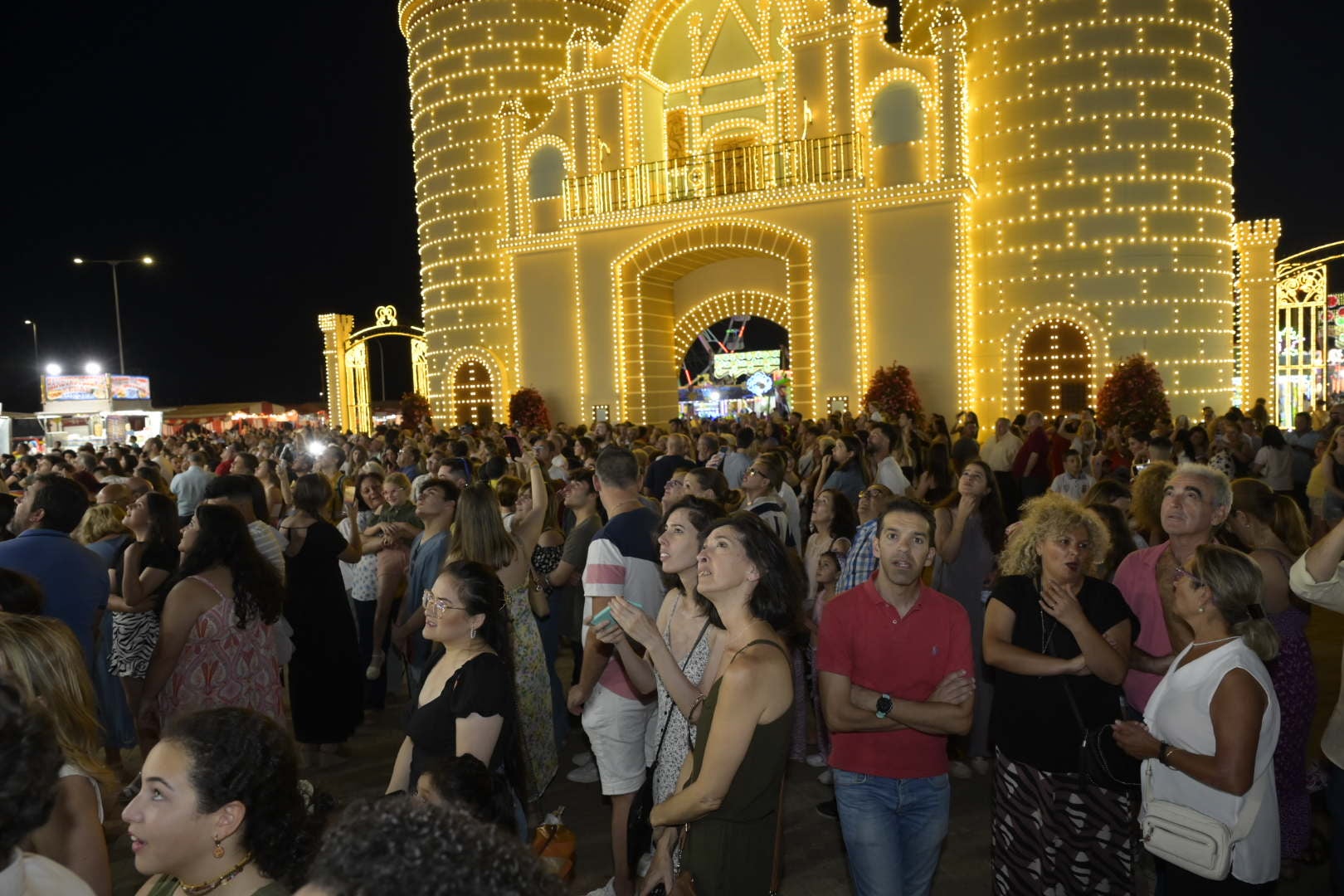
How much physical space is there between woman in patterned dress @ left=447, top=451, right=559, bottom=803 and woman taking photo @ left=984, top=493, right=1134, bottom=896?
85.4 inches

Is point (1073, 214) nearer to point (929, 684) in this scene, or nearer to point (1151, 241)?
point (1151, 241)

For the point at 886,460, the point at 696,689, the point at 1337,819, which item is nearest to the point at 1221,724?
the point at 1337,819

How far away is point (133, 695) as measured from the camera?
5352 mm

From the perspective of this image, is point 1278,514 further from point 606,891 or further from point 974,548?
point 606,891

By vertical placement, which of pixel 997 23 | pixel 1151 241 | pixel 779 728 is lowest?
pixel 779 728

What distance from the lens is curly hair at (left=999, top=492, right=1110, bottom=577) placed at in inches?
132

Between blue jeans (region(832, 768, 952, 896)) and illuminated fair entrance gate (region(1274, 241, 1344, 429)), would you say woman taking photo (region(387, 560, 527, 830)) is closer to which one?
blue jeans (region(832, 768, 952, 896))

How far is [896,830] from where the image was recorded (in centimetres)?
318

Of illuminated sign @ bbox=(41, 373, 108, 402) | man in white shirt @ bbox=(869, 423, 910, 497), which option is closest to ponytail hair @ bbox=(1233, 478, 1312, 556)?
man in white shirt @ bbox=(869, 423, 910, 497)

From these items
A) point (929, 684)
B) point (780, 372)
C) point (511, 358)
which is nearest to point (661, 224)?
point (511, 358)

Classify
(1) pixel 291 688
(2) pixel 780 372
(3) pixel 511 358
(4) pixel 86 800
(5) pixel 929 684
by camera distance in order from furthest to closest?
(2) pixel 780 372 < (3) pixel 511 358 < (1) pixel 291 688 < (5) pixel 929 684 < (4) pixel 86 800

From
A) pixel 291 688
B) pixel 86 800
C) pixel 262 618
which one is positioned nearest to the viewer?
pixel 86 800

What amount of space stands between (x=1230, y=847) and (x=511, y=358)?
22.5m

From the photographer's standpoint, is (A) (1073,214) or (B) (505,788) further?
(A) (1073,214)
